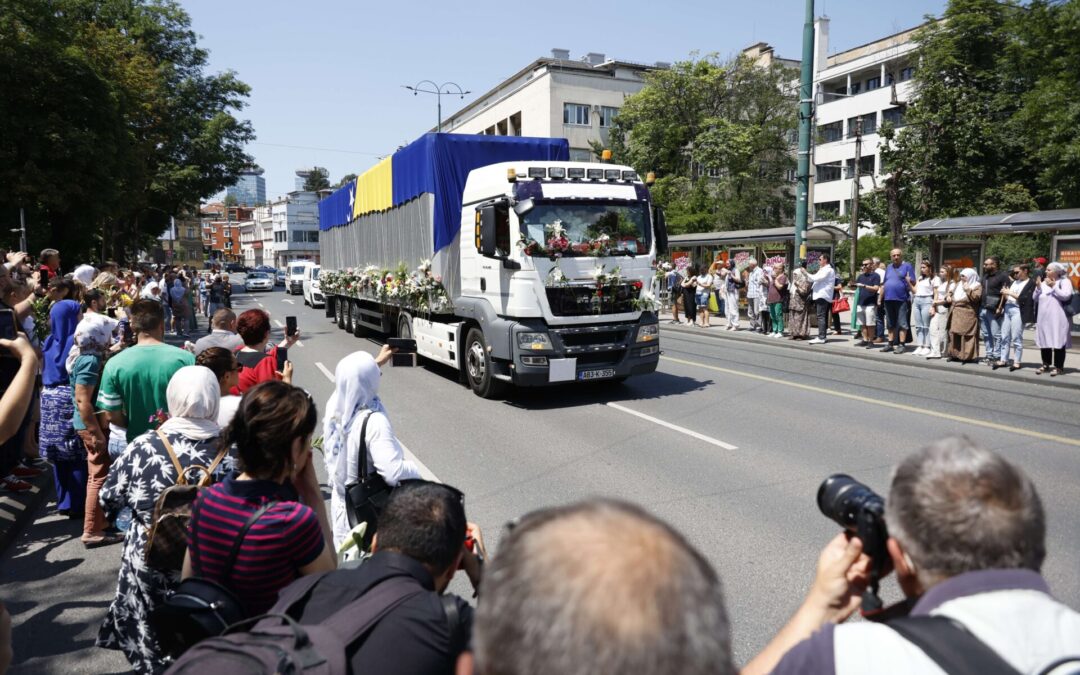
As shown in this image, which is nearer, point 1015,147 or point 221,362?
point 221,362

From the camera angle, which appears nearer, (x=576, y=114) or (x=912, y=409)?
(x=912, y=409)

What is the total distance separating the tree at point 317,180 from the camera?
13112cm

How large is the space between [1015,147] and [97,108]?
130 ft

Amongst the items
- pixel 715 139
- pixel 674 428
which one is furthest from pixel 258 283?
pixel 674 428

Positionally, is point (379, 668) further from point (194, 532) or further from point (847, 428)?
point (847, 428)

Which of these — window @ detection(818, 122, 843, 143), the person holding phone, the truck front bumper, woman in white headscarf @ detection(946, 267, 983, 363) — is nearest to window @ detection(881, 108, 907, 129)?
window @ detection(818, 122, 843, 143)

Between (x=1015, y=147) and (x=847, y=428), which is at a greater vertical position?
(x=1015, y=147)

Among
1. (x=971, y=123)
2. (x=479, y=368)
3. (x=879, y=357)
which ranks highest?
(x=971, y=123)

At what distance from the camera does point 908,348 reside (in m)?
15.6

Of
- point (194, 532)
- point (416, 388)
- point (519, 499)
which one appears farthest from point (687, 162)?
point (194, 532)

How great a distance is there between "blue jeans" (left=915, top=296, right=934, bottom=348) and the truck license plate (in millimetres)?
7768

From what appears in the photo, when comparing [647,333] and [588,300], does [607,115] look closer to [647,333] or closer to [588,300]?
[647,333]

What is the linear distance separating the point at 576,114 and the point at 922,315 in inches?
1866

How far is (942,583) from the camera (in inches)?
60.0
